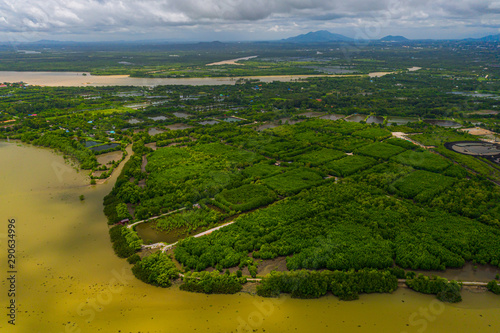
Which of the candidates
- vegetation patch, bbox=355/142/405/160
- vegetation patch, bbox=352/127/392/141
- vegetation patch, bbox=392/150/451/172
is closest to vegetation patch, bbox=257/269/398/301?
vegetation patch, bbox=392/150/451/172

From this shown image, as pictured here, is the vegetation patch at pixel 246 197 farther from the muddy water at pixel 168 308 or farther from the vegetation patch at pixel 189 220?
the muddy water at pixel 168 308

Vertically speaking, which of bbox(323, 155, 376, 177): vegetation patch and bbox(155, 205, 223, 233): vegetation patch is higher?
bbox(323, 155, 376, 177): vegetation patch

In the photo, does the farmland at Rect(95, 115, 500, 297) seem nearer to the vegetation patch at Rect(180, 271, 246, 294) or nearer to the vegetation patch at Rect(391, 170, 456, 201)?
the vegetation patch at Rect(391, 170, 456, 201)

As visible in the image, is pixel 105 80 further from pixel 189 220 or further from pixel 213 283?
pixel 213 283

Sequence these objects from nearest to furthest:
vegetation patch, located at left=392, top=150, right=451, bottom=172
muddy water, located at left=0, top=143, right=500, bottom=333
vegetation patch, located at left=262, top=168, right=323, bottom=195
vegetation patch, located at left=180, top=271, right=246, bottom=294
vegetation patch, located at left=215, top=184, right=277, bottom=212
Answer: muddy water, located at left=0, top=143, right=500, bottom=333
vegetation patch, located at left=180, top=271, right=246, bottom=294
vegetation patch, located at left=215, top=184, right=277, bottom=212
vegetation patch, located at left=262, top=168, right=323, bottom=195
vegetation patch, located at left=392, top=150, right=451, bottom=172

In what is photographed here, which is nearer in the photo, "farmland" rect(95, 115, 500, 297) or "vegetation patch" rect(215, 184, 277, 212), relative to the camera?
"farmland" rect(95, 115, 500, 297)

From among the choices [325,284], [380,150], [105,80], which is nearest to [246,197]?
[325,284]

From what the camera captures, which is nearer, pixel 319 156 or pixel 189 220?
pixel 189 220

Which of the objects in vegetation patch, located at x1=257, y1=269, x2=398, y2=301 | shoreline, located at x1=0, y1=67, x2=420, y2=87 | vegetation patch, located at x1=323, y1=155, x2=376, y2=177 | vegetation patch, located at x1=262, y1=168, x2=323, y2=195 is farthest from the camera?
shoreline, located at x1=0, y1=67, x2=420, y2=87

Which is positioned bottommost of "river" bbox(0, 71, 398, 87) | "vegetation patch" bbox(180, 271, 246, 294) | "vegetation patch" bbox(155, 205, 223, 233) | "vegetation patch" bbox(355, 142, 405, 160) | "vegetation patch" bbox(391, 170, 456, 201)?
"vegetation patch" bbox(180, 271, 246, 294)

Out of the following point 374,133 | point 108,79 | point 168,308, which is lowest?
point 168,308

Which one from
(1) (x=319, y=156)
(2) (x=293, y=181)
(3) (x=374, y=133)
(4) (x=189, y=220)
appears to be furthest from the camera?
(3) (x=374, y=133)

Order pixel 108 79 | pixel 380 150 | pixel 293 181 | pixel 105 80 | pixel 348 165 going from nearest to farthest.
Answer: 1. pixel 293 181
2. pixel 348 165
3. pixel 380 150
4. pixel 105 80
5. pixel 108 79
